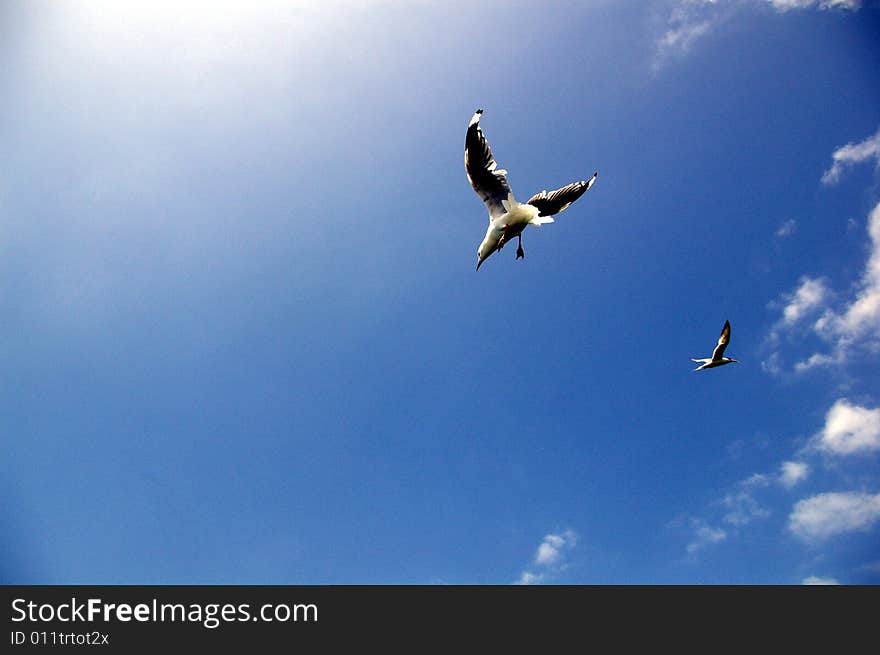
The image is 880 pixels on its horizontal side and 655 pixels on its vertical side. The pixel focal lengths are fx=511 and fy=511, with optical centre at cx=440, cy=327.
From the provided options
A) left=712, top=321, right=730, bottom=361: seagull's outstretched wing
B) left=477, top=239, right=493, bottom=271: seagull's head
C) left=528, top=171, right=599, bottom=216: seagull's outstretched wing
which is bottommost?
left=477, top=239, right=493, bottom=271: seagull's head

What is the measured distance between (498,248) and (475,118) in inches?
117

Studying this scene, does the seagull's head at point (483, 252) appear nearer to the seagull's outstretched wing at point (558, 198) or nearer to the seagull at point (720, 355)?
the seagull's outstretched wing at point (558, 198)

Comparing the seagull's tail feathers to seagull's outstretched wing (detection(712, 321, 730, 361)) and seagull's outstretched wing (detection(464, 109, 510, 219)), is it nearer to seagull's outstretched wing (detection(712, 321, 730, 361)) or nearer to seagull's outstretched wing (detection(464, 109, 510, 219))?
seagull's outstretched wing (detection(464, 109, 510, 219))

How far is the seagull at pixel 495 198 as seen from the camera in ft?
37.8

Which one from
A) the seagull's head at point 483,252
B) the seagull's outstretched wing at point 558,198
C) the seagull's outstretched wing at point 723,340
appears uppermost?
the seagull's outstretched wing at point 723,340

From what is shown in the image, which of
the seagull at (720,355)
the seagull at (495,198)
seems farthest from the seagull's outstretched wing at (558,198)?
the seagull at (720,355)

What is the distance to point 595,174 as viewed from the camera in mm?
12680

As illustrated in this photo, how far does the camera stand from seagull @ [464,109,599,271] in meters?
11.5

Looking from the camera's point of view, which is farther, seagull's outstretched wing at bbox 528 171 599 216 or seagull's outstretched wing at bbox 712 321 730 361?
seagull's outstretched wing at bbox 712 321 730 361

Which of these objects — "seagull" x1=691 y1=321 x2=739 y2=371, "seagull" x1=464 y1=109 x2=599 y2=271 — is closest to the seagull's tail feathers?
"seagull" x1=464 y1=109 x2=599 y2=271

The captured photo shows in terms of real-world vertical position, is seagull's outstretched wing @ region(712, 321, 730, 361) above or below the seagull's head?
above
